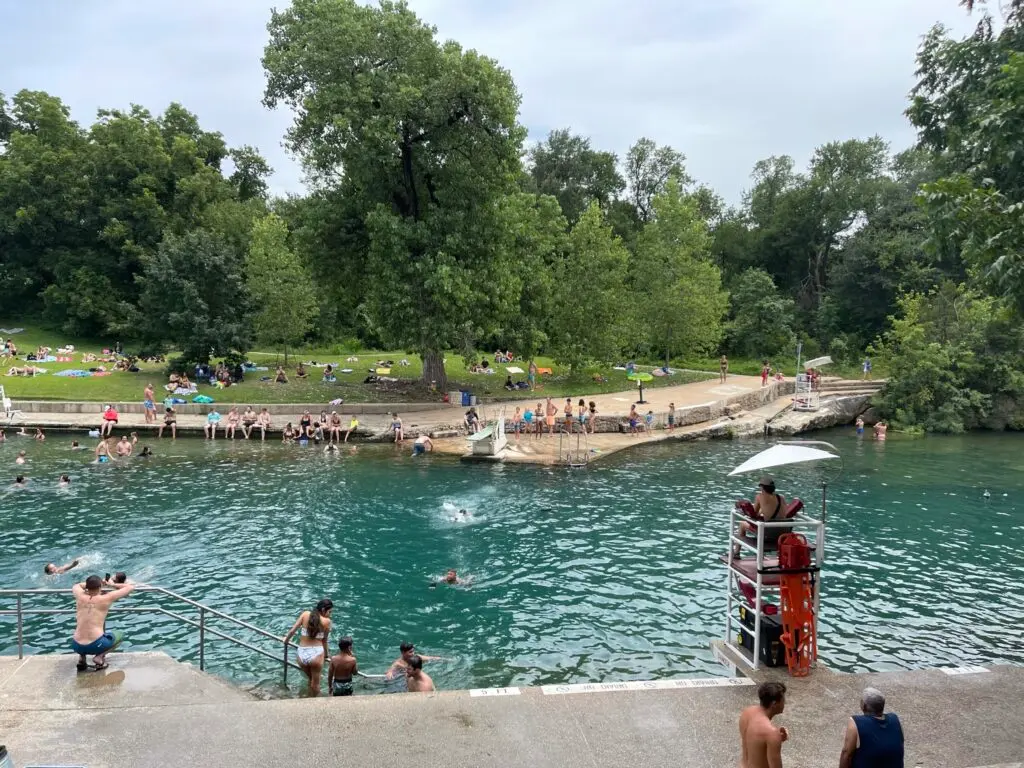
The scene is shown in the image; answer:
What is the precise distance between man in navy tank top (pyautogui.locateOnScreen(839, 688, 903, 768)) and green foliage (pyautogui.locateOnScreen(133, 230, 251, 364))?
3938cm

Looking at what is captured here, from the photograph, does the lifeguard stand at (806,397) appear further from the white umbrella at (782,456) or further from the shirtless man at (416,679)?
the shirtless man at (416,679)

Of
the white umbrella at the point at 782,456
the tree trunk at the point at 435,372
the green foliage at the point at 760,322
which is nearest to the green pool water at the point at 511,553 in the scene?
the white umbrella at the point at 782,456

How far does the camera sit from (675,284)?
46.5 m

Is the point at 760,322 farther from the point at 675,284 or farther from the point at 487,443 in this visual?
the point at 487,443

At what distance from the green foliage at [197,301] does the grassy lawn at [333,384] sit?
2.45 m

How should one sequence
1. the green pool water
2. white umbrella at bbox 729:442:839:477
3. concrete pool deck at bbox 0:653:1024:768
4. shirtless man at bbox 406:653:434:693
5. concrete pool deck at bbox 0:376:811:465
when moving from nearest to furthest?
concrete pool deck at bbox 0:653:1024:768 < white umbrella at bbox 729:442:839:477 < shirtless man at bbox 406:653:434:693 < the green pool water < concrete pool deck at bbox 0:376:811:465

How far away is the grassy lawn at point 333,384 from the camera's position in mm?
36594

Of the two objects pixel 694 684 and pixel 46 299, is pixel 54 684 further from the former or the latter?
pixel 46 299

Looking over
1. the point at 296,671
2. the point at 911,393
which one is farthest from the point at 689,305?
the point at 296,671

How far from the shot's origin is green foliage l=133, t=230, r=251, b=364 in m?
39.9

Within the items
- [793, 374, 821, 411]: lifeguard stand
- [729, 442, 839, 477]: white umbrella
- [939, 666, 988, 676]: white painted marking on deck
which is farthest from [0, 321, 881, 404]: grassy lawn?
[939, 666, 988, 676]: white painted marking on deck

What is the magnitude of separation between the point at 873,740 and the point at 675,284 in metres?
42.5

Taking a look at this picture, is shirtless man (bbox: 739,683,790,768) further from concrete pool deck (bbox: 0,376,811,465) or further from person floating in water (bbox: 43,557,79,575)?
concrete pool deck (bbox: 0,376,811,465)

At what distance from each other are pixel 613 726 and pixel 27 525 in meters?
18.5
